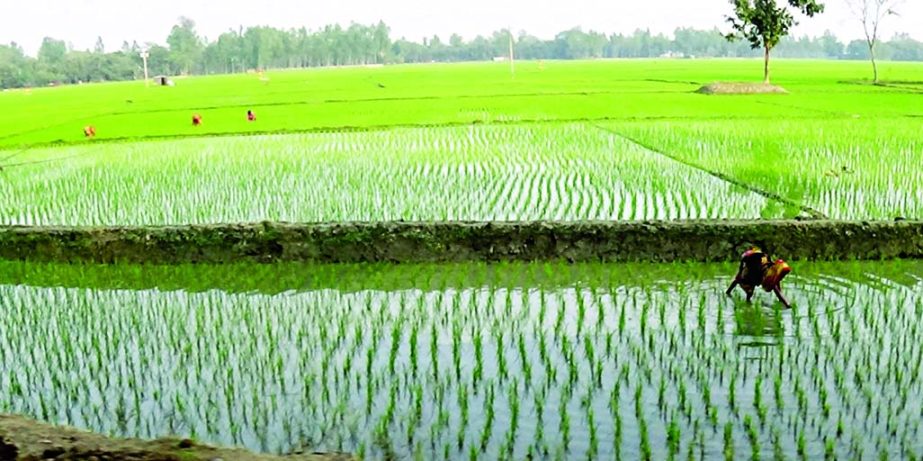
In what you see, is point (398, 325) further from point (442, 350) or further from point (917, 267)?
point (917, 267)

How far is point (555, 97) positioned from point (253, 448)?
20460mm

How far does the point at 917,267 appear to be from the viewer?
574 cm

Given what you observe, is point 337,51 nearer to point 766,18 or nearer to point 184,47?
point 184,47

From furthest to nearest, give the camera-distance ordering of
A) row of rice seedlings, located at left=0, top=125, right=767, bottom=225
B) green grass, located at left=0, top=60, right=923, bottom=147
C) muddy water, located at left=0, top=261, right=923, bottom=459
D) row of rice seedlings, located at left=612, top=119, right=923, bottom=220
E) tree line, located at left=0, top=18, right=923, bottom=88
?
tree line, located at left=0, top=18, right=923, bottom=88 < green grass, located at left=0, top=60, right=923, bottom=147 < row of rice seedlings, located at left=612, top=119, right=923, bottom=220 < row of rice seedlings, located at left=0, top=125, right=767, bottom=225 < muddy water, located at left=0, top=261, right=923, bottom=459

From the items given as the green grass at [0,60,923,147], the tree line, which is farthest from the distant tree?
the green grass at [0,60,923,147]

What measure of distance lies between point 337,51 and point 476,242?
83070 mm

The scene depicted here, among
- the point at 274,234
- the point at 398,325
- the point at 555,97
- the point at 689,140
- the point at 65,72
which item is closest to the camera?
the point at 398,325

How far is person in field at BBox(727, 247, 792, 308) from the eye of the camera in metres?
4.57

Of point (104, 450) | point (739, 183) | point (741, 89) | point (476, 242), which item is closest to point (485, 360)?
point (104, 450)

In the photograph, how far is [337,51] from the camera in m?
86.4

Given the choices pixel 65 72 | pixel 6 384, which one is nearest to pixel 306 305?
pixel 6 384

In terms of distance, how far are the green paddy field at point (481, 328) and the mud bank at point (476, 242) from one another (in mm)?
120

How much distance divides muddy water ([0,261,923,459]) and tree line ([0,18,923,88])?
62.0 meters

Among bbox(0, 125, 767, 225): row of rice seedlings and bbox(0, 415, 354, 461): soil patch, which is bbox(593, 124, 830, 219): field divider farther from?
bbox(0, 415, 354, 461): soil patch
